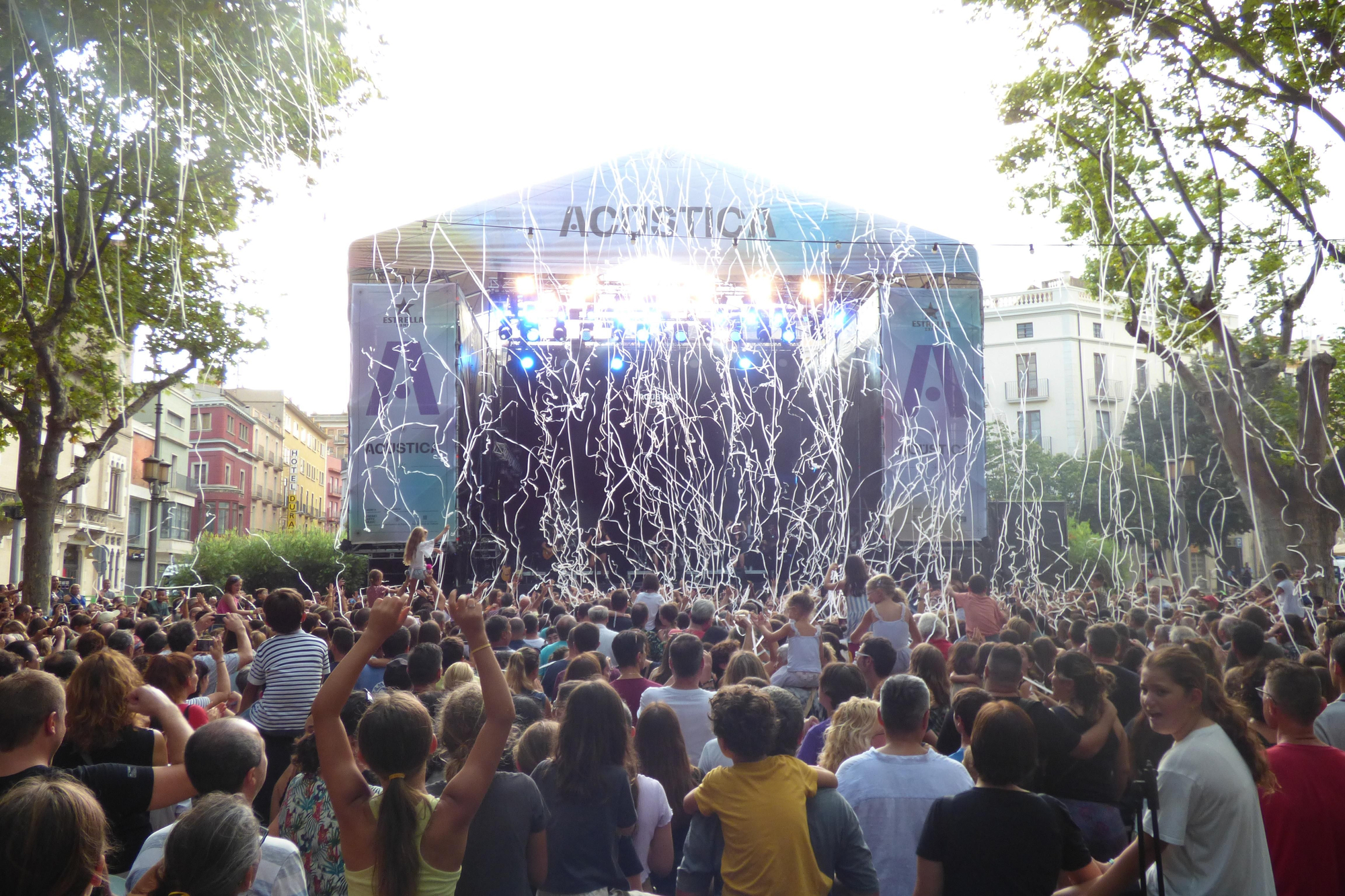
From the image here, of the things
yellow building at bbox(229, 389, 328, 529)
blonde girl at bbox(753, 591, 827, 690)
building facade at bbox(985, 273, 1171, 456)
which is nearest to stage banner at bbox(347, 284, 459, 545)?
blonde girl at bbox(753, 591, 827, 690)

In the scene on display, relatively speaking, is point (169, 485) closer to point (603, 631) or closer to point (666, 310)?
point (666, 310)

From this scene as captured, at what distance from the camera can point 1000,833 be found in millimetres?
2135

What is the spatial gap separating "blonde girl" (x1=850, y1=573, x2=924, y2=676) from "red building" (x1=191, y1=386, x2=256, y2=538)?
24.0 meters

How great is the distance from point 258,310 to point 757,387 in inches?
249

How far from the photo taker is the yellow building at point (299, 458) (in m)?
38.9

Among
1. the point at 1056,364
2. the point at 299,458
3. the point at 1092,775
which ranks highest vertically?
the point at 1056,364

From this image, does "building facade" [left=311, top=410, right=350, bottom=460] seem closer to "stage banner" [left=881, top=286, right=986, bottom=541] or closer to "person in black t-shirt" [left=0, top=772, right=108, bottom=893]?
"stage banner" [left=881, top=286, right=986, bottom=541]

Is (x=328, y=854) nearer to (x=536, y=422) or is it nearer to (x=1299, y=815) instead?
(x=1299, y=815)

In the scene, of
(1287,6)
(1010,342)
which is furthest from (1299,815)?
(1010,342)

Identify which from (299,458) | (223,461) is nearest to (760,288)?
(223,461)

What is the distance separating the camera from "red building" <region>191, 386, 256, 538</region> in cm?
2971

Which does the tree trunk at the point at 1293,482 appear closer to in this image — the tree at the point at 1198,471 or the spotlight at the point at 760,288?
the spotlight at the point at 760,288

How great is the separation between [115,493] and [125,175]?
26225mm

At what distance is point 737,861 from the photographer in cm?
236
